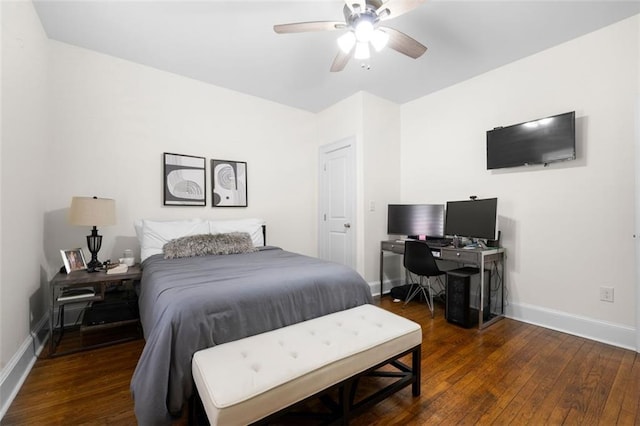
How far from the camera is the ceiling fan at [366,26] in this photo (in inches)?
69.8

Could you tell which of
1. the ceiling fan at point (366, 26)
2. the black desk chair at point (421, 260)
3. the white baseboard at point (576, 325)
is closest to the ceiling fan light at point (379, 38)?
the ceiling fan at point (366, 26)

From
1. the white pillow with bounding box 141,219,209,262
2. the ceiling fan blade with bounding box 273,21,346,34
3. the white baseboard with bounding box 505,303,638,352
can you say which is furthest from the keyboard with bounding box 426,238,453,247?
the white pillow with bounding box 141,219,209,262

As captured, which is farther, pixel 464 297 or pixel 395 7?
pixel 464 297

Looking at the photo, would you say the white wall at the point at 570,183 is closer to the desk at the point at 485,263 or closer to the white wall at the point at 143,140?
the desk at the point at 485,263

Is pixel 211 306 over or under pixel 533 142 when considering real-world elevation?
under

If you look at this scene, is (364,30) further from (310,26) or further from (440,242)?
(440,242)

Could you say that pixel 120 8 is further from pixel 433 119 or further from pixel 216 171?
pixel 433 119

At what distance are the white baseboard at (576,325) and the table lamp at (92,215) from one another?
410cm

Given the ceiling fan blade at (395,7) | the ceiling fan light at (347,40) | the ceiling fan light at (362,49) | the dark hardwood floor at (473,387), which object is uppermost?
the ceiling fan blade at (395,7)

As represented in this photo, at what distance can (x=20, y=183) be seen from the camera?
187cm

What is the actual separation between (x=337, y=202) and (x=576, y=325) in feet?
9.32

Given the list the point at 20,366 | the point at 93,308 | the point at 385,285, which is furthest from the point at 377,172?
the point at 20,366

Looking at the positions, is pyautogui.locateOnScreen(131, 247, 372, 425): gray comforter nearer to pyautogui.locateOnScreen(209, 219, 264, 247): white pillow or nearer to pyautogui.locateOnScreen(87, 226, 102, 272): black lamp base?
pyautogui.locateOnScreen(87, 226, 102, 272): black lamp base

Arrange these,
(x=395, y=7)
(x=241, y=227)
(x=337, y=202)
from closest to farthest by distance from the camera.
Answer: (x=395, y=7)
(x=241, y=227)
(x=337, y=202)
